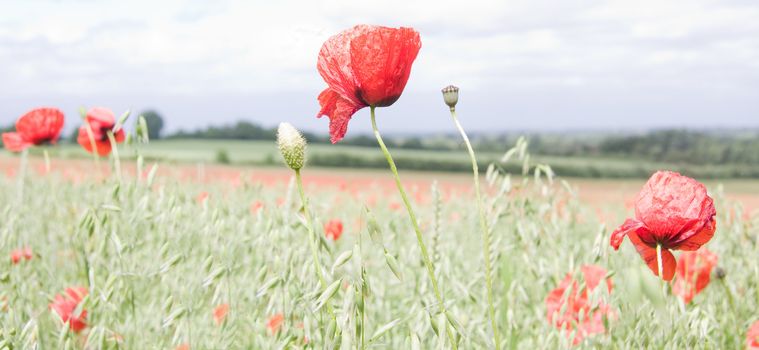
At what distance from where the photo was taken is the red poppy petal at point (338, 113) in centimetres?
105

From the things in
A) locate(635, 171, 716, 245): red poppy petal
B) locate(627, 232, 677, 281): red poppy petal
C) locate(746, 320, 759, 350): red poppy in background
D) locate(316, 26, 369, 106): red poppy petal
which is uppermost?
locate(316, 26, 369, 106): red poppy petal

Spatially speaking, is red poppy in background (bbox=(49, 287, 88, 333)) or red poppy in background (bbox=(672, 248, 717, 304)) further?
red poppy in background (bbox=(672, 248, 717, 304))

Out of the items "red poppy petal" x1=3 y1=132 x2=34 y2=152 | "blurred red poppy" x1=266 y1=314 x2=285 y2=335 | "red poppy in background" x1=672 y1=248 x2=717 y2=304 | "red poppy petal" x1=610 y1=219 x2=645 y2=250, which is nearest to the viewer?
"red poppy petal" x1=610 y1=219 x2=645 y2=250

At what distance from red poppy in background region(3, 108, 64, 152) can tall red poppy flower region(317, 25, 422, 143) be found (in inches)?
72.6

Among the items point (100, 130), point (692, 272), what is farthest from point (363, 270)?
point (100, 130)

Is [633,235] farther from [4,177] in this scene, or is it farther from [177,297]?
[4,177]

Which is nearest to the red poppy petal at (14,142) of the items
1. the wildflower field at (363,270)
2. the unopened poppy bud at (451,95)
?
the wildflower field at (363,270)

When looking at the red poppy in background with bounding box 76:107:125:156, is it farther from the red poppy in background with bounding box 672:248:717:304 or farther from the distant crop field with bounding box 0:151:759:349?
the red poppy in background with bounding box 672:248:717:304

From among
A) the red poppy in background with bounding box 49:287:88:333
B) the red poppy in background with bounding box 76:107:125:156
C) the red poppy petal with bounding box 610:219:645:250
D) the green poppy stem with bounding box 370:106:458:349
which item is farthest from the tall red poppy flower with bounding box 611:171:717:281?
the red poppy in background with bounding box 76:107:125:156

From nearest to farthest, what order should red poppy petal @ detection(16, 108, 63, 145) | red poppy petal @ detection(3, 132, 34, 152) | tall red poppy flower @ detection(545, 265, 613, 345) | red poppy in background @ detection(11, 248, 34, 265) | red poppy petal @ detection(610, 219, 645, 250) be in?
red poppy petal @ detection(610, 219, 645, 250) → tall red poppy flower @ detection(545, 265, 613, 345) → red poppy in background @ detection(11, 248, 34, 265) → red poppy petal @ detection(16, 108, 63, 145) → red poppy petal @ detection(3, 132, 34, 152)

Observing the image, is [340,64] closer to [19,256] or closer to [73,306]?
[73,306]

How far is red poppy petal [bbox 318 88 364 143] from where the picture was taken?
1047 millimetres

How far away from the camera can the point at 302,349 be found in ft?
4.06

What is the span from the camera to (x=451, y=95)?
0.96 meters
